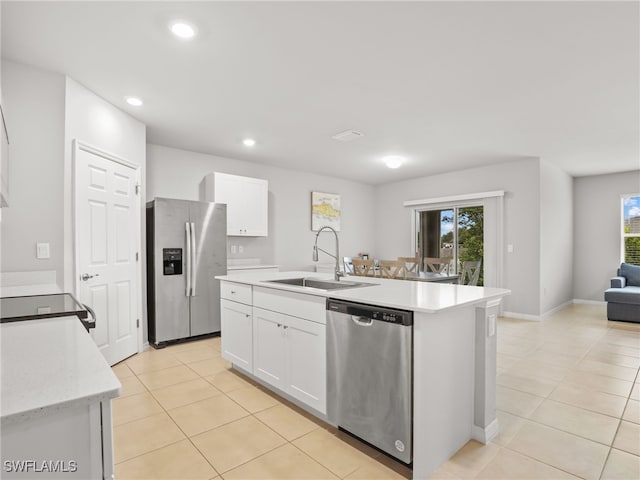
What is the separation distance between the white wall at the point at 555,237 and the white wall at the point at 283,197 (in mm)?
3362

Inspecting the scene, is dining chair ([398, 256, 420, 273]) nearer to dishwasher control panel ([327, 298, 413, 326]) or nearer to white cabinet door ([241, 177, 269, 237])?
white cabinet door ([241, 177, 269, 237])

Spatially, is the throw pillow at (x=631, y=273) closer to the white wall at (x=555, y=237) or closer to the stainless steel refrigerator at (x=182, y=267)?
the white wall at (x=555, y=237)

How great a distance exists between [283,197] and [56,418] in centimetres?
560

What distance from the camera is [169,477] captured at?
178cm

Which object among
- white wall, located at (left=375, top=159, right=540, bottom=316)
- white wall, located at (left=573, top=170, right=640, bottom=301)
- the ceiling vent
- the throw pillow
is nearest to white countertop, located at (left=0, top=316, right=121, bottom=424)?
the ceiling vent

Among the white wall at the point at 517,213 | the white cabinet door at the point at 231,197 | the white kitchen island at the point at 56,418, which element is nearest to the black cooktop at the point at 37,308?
the white kitchen island at the point at 56,418

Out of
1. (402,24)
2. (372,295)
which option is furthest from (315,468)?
(402,24)

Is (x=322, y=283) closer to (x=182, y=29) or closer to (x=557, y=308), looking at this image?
(x=182, y=29)

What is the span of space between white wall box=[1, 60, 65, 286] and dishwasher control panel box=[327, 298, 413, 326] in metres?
2.28

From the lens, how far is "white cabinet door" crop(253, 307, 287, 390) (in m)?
2.54

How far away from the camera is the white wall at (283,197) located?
481 cm

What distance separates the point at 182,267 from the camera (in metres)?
4.23

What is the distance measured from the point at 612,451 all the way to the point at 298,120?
3672 millimetres

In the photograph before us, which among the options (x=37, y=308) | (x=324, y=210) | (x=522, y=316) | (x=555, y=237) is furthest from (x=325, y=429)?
(x=555, y=237)
